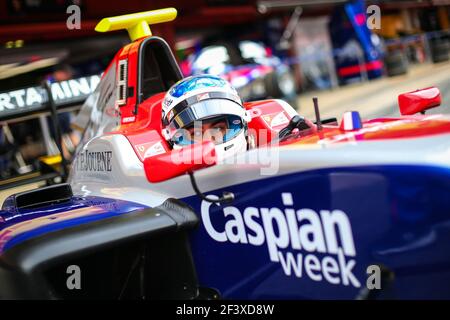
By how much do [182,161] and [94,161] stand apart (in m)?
1.23

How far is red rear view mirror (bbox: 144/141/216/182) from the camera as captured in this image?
1.78 metres

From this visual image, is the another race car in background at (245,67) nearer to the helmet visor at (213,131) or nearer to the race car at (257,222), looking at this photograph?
the helmet visor at (213,131)

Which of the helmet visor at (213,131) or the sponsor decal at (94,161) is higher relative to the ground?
the helmet visor at (213,131)

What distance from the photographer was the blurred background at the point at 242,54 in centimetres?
665

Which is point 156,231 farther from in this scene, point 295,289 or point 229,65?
point 229,65

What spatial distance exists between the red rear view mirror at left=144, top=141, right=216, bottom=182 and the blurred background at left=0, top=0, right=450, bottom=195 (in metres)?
1.77

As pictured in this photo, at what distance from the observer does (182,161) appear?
1815 millimetres

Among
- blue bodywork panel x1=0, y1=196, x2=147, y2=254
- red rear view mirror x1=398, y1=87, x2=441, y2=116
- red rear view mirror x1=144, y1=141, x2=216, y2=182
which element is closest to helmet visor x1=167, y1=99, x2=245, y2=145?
blue bodywork panel x1=0, y1=196, x2=147, y2=254

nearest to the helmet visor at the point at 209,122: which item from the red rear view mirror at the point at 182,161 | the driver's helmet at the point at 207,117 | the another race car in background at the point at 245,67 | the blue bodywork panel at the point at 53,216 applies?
the driver's helmet at the point at 207,117

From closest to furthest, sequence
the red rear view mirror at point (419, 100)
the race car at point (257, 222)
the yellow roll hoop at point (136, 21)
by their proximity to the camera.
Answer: the race car at point (257, 222) → the red rear view mirror at point (419, 100) → the yellow roll hoop at point (136, 21)

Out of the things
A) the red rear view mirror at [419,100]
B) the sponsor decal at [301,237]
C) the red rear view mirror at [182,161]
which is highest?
the red rear view mirror at [182,161]

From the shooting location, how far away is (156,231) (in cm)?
200

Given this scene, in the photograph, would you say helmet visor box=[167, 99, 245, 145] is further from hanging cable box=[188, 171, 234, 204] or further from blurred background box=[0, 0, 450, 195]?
blurred background box=[0, 0, 450, 195]

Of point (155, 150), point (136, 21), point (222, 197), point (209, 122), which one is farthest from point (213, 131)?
point (136, 21)
